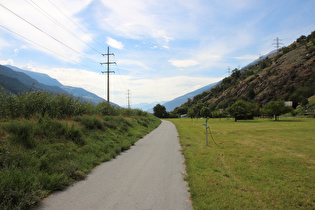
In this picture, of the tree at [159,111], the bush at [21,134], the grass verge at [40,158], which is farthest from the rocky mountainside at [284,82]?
the bush at [21,134]

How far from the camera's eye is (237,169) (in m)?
6.95

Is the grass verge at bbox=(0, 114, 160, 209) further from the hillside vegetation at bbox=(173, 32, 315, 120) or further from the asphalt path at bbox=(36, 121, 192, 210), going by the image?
the hillside vegetation at bbox=(173, 32, 315, 120)

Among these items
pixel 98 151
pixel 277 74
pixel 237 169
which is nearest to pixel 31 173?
pixel 98 151

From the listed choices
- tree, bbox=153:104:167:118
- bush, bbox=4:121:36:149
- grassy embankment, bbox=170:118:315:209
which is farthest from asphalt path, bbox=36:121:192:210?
tree, bbox=153:104:167:118

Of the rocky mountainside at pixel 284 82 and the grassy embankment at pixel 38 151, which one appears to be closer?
the grassy embankment at pixel 38 151

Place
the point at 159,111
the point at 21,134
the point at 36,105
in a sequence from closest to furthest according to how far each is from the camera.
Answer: the point at 21,134 < the point at 36,105 < the point at 159,111

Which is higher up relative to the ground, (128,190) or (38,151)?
(38,151)

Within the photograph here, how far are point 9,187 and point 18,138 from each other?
9.84 feet

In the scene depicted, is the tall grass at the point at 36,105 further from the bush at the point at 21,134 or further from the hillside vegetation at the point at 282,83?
the hillside vegetation at the point at 282,83

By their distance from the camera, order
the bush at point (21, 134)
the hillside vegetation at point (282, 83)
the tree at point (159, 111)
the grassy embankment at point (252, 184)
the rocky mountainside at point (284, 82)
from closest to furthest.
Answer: the grassy embankment at point (252, 184) → the bush at point (21, 134) → the hillside vegetation at point (282, 83) → the rocky mountainside at point (284, 82) → the tree at point (159, 111)

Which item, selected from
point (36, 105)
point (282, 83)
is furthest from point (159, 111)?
point (36, 105)

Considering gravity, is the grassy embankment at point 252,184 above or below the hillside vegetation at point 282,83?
below

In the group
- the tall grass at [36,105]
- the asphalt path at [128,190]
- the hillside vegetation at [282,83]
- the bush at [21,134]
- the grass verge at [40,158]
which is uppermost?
the hillside vegetation at [282,83]

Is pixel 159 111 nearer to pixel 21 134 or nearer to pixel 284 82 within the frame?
pixel 284 82
